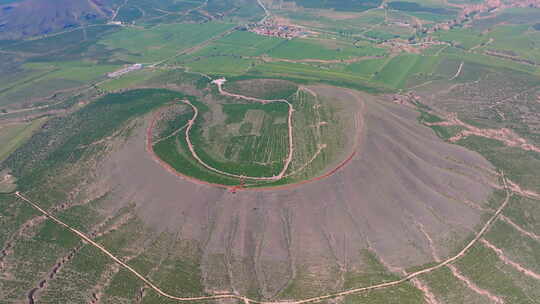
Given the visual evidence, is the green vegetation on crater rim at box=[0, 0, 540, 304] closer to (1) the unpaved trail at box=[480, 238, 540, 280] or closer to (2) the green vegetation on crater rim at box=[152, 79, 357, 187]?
(1) the unpaved trail at box=[480, 238, 540, 280]

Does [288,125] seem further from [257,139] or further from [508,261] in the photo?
[508,261]

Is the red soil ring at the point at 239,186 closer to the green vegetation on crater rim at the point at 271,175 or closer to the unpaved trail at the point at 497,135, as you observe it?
the green vegetation on crater rim at the point at 271,175

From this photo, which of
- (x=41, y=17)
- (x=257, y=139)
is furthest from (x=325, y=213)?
(x=41, y=17)

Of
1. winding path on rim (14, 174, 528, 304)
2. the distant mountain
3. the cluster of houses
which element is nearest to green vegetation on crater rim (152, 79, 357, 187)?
winding path on rim (14, 174, 528, 304)

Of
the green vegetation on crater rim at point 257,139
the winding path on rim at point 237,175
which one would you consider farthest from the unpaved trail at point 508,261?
the winding path on rim at point 237,175

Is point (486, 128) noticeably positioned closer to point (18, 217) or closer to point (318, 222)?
point (318, 222)

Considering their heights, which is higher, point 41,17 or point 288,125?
point 41,17

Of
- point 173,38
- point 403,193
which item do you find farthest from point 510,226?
point 173,38
